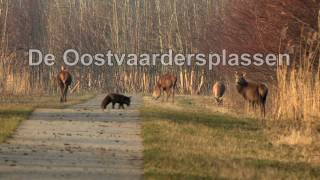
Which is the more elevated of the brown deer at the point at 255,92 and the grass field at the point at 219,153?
the brown deer at the point at 255,92

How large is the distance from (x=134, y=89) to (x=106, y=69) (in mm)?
5555

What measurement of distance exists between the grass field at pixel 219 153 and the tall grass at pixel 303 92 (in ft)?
3.16

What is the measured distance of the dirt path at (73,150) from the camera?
9.77 metres

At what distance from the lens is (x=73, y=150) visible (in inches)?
482

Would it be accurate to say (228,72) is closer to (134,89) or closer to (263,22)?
(263,22)

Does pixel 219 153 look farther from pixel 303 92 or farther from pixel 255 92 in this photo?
pixel 255 92

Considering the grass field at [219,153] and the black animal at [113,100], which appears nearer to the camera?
the grass field at [219,153]

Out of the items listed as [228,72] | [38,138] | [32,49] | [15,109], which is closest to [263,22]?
[15,109]

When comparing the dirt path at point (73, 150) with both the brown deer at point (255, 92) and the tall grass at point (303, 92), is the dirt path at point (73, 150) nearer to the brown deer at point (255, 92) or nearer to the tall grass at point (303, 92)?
the tall grass at point (303, 92)

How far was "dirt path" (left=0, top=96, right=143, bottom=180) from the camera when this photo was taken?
977 cm

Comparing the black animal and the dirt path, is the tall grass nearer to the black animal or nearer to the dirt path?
the dirt path

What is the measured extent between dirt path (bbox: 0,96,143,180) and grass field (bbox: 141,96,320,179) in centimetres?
39

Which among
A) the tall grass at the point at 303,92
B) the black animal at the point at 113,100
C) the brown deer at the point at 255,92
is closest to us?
the tall grass at the point at 303,92

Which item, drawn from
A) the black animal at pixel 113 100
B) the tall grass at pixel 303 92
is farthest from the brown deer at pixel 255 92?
the black animal at pixel 113 100
